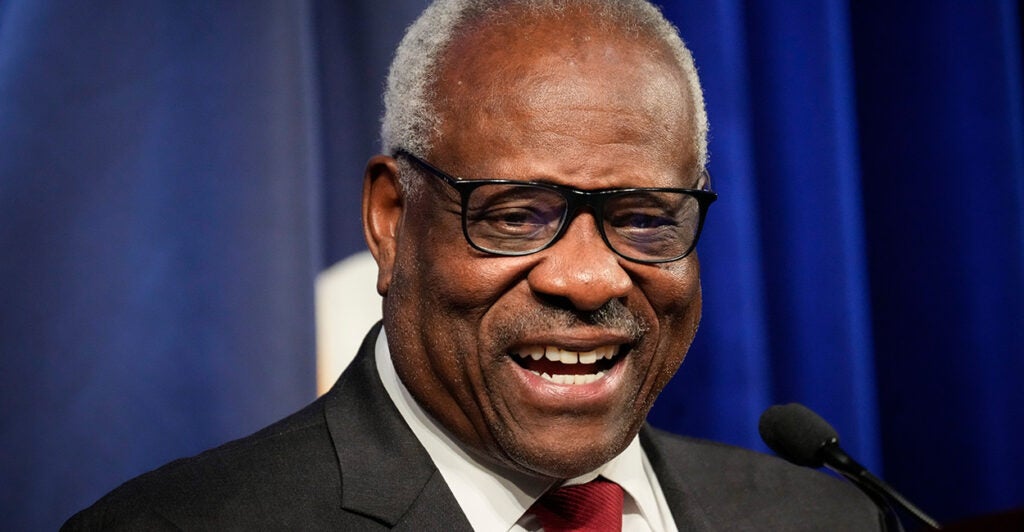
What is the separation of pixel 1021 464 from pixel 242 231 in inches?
81.4

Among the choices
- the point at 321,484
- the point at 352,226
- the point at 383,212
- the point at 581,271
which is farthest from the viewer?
the point at 352,226

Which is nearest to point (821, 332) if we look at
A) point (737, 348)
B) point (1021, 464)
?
point (737, 348)

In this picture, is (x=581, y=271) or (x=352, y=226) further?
(x=352, y=226)

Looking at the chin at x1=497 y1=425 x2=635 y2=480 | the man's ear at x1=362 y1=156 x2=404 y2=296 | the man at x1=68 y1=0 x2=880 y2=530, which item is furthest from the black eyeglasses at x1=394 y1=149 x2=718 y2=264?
the chin at x1=497 y1=425 x2=635 y2=480

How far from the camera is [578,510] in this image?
1700 mm

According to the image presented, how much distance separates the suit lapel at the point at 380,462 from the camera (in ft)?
5.32

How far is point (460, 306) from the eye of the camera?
5.24 ft

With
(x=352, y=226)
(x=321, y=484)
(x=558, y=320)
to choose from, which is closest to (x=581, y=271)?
(x=558, y=320)

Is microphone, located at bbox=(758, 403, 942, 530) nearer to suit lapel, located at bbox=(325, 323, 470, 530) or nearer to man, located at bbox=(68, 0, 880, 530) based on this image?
man, located at bbox=(68, 0, 880, 530)

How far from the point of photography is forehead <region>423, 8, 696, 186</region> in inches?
62.0

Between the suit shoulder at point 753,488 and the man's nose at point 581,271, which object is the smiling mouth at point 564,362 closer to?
the man's nose at point 581,271

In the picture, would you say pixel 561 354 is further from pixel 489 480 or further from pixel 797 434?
pixel 797 434

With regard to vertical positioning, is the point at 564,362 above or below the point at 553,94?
below

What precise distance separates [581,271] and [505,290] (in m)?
0.12
